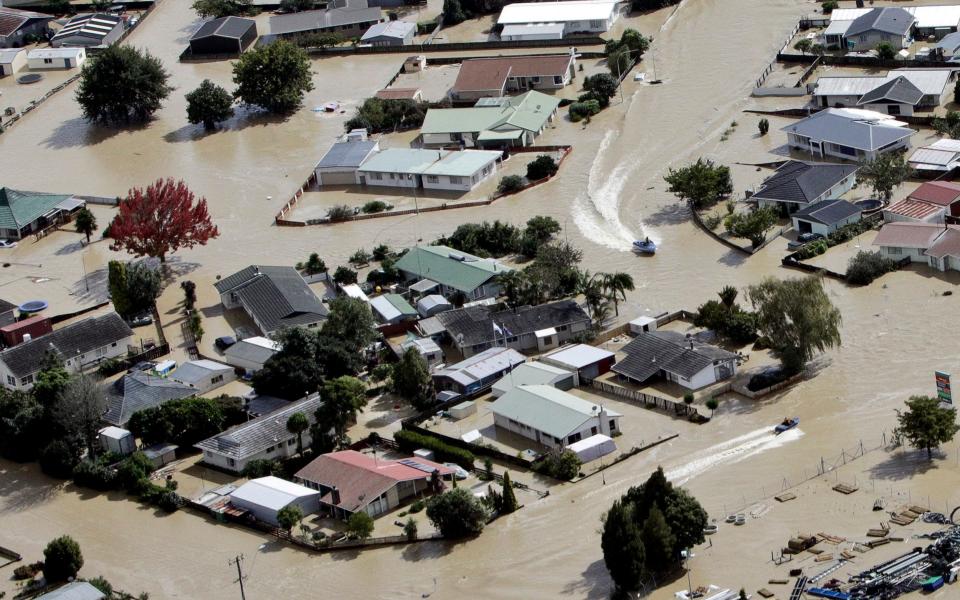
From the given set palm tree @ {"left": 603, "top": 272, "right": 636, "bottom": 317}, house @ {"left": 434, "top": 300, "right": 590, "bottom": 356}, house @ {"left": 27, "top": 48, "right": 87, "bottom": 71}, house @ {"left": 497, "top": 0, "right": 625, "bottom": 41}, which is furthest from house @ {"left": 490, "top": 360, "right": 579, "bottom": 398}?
house @ {"left": 27, "top": 48, "right": 87, "bottom": 71}

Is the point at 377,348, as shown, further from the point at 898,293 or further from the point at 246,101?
the point at 246,101

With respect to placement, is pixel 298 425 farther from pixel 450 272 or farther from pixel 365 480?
pixel 450 272

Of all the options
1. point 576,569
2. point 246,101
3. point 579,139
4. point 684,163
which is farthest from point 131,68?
point 576,569

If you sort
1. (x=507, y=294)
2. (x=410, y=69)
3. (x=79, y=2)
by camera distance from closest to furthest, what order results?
(x=507, y=294) < (x=410, y=69) < (x=79, y=2)

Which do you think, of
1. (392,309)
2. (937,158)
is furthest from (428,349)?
(937,158)

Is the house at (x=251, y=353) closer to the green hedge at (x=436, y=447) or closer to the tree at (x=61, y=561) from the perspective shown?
the green hedge at (x=436, y=447)

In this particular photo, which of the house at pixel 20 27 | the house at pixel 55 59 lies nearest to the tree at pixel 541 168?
the house at pixel 55 59
